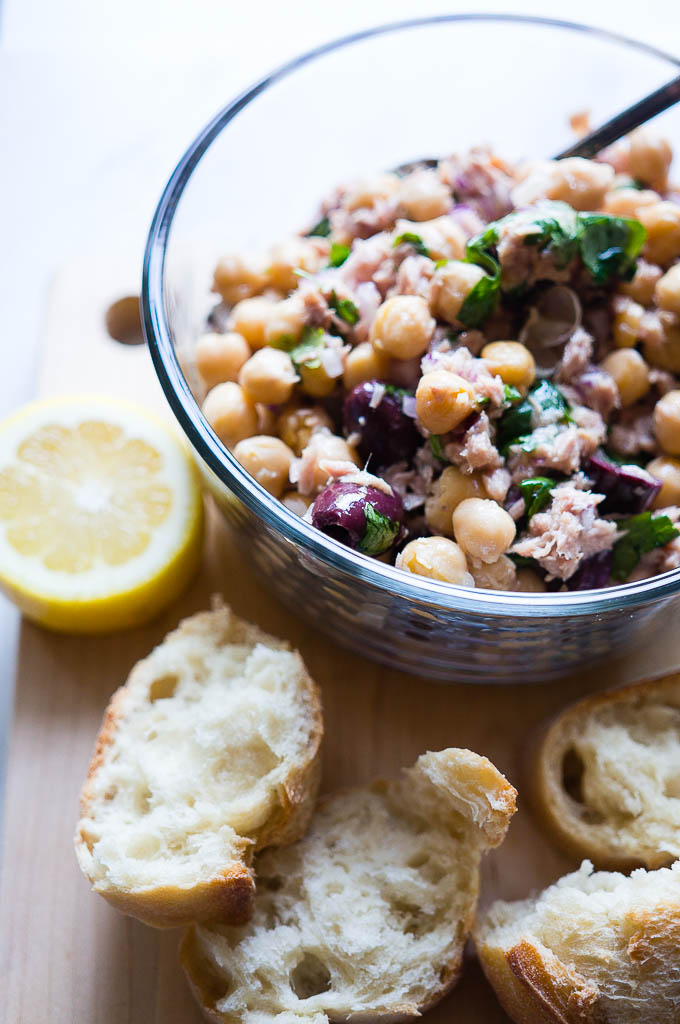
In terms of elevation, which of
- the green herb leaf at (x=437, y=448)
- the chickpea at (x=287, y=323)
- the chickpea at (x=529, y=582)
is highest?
the chickpea at (x=287, y=323)

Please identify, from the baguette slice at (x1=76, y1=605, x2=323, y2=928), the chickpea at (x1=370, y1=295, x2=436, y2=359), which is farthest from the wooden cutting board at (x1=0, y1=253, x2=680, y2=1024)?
the chickpea at (x1=370, y1=295, x2=436, y2=359)

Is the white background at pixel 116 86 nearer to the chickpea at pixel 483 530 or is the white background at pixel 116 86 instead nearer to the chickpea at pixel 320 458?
the chickpea at pixel 320 458

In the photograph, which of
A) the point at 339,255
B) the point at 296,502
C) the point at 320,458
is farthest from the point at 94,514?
the point at 339,255

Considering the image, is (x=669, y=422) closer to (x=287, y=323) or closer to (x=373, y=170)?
(x=287, y=323)

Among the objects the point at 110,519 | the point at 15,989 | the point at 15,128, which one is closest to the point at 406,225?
the point at 110,519

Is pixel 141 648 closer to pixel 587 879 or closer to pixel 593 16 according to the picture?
pixel 587 879

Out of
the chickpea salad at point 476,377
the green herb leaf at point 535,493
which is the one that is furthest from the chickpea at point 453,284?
the green herb leaf at point 535,493

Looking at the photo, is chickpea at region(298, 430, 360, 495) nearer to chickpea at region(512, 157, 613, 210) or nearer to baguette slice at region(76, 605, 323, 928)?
baguette slice at region(76, 605, 323, 928)
